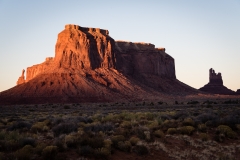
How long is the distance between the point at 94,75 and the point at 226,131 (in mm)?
73045

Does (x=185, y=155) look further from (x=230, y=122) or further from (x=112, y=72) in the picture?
(x=112, y=72)

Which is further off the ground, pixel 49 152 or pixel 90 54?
pixel 90 54

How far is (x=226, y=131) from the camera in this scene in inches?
588

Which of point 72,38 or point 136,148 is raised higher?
point 72,38

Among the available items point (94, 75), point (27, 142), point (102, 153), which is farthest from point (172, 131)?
point (94, 75)

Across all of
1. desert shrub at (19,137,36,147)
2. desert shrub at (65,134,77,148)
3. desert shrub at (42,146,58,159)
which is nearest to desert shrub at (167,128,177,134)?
desert shrub at (65,134,77,148)

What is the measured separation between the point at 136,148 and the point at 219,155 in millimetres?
3760

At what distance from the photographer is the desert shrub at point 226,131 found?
14548 millimetres

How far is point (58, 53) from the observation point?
9238cm

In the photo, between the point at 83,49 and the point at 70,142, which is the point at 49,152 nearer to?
the point at 70,142

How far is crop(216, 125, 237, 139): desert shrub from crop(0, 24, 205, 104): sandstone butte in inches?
2310

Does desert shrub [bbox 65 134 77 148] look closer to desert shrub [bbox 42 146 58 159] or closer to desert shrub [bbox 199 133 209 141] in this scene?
desert shrub [bbox 42 146 58 159]

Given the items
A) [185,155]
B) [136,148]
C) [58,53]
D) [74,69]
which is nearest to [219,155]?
[185,155]

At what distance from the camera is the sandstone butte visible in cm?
7500
